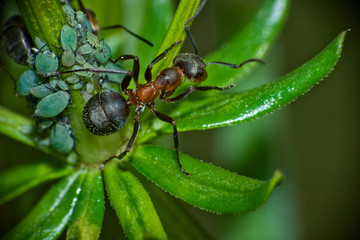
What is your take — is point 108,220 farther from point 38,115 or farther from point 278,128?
point 278,128

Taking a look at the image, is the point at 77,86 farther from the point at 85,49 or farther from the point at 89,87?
the point at 85,49

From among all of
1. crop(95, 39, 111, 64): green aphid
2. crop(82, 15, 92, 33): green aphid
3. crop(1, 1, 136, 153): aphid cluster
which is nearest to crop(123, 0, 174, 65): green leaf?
crop(1, 1, 136, 153): aphid cluster

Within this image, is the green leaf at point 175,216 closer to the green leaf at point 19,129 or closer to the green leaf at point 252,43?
the green leaf at point 19,129

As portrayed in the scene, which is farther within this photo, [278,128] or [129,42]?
[278,128]

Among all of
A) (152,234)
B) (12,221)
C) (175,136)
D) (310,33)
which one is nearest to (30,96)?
(175,136)

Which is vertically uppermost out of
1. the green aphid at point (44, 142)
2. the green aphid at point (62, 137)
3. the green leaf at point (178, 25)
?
the green leaf at point (178, 25)

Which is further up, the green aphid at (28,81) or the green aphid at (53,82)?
the green aphid at (28,81)

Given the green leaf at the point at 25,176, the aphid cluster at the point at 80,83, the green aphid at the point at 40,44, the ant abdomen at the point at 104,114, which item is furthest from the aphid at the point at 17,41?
the green leaf at the point at 25,176
